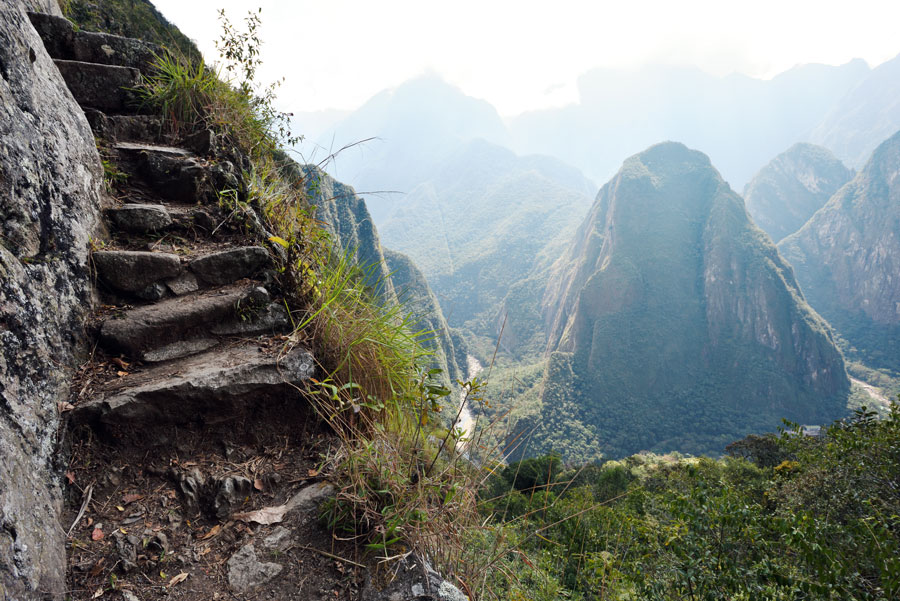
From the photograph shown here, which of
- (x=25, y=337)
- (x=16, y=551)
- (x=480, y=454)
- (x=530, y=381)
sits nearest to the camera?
(x=16, y=551)

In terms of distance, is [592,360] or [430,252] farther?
[430,252]

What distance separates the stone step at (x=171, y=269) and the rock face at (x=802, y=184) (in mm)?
246041

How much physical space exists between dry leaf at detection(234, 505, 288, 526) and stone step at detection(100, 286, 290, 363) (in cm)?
→ 119

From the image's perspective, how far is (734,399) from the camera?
10106cm

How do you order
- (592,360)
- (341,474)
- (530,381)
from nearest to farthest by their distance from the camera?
(341,474) → (530,381) → (592,360)

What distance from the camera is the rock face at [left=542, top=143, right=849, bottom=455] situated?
3674 inches

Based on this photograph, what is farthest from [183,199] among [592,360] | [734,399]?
[734,399]

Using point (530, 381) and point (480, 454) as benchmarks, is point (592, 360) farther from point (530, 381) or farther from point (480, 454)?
point (480, 454)

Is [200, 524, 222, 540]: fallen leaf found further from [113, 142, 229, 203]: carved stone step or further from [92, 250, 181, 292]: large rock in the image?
[113, 142, 229, 203]: carved stone step

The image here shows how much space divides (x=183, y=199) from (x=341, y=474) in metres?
3.19

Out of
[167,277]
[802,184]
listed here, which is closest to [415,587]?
[167,277]

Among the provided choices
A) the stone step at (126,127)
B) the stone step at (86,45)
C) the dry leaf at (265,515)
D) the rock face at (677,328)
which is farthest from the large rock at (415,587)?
the rock face at (677,328)

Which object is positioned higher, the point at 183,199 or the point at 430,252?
the point at 183,199

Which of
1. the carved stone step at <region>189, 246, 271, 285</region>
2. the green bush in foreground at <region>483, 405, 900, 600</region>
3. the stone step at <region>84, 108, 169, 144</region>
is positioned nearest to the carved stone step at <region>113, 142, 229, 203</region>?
the stone step at <region>84, 108, 169, 144</region>
